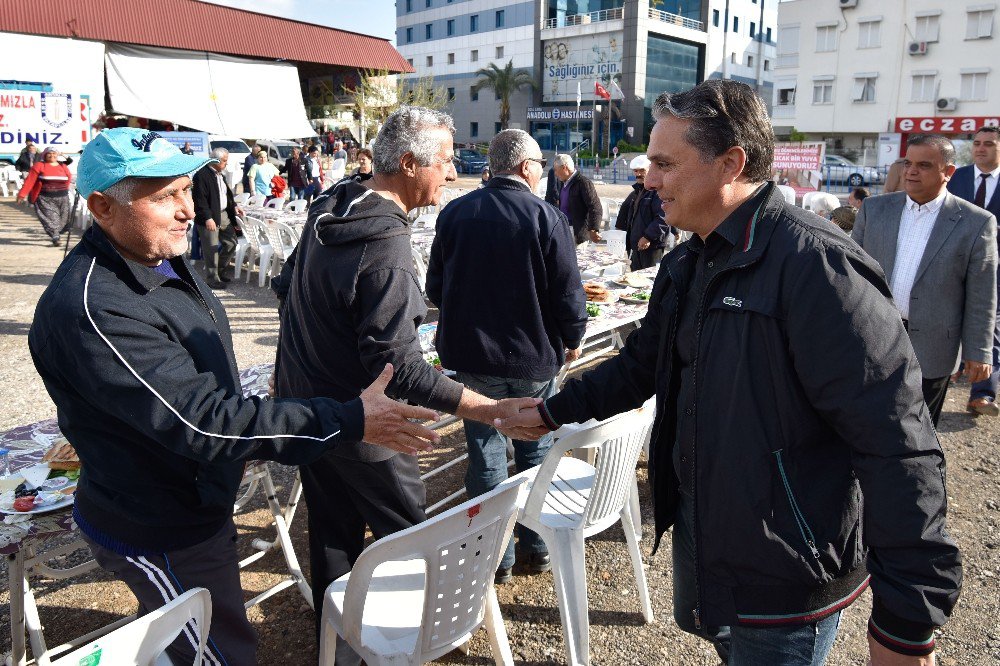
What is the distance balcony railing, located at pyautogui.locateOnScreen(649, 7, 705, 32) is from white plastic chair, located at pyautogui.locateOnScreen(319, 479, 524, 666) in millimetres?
53375

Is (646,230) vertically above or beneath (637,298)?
above

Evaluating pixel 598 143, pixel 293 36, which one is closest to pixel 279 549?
pixel 293 36

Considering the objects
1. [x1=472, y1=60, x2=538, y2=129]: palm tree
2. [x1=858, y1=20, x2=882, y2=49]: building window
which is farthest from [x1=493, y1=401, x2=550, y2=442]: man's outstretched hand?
[x1=472, y1=60, x2=538, y2=129]: palm tree

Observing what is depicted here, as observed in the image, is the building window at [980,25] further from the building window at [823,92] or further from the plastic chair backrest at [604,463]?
the plastic chair backrest at [604,463]

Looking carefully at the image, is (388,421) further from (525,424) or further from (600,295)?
(600,295)

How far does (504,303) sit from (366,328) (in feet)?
3.54

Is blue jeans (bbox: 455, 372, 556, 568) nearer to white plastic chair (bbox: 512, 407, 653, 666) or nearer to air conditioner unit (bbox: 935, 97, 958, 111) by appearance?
white plastic chair (bbox: 512, 407, 653, 666)

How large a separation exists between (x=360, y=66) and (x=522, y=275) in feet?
90.1

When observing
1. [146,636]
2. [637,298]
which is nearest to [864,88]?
[637,298]

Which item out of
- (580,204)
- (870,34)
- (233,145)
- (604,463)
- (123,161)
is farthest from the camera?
→ (870,34)

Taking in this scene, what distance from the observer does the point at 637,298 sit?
513 cm

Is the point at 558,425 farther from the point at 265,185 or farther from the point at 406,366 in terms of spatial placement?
the point at 265,185

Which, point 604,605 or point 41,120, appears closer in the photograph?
point 604,605

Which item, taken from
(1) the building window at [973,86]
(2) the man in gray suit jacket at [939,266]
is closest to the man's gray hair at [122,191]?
(2) the man in gray suit jacket at [939,266]
